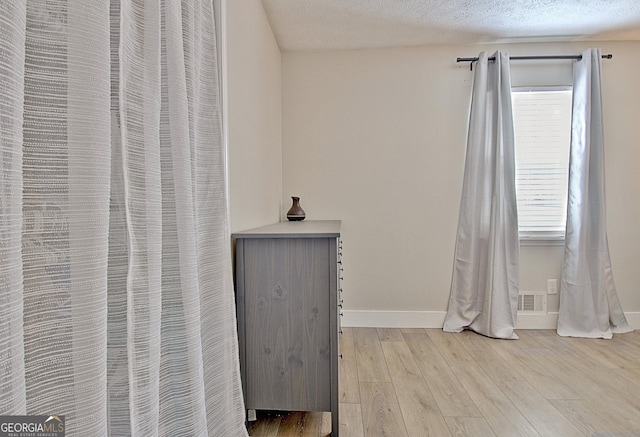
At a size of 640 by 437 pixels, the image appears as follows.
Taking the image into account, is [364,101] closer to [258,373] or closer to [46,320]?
[258,373]

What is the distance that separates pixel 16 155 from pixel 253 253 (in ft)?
3.96

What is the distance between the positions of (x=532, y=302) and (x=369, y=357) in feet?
5.26

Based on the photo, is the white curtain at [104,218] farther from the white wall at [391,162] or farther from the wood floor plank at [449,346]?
the white wall at [391,162]

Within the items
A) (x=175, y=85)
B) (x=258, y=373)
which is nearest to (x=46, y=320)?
(x=175, y=85)

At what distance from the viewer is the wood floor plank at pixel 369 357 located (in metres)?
2.33

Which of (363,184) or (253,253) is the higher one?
(363,184)

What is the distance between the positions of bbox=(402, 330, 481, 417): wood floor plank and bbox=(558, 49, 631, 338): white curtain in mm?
1206

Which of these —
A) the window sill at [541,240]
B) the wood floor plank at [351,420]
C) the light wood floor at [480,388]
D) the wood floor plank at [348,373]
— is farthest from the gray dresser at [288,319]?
the window sill at [541,240]

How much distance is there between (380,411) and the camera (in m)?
1.94

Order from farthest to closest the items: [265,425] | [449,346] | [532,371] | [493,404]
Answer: [449,346] < [532,371] < [493,404] < [265,425]

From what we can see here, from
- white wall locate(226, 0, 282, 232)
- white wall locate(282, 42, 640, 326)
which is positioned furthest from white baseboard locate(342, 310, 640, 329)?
white wall locate(226, 0, 282, 232)

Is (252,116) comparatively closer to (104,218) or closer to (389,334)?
(104,218)

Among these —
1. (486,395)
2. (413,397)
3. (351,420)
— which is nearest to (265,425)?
(351,420)

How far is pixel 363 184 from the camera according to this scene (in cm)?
333
